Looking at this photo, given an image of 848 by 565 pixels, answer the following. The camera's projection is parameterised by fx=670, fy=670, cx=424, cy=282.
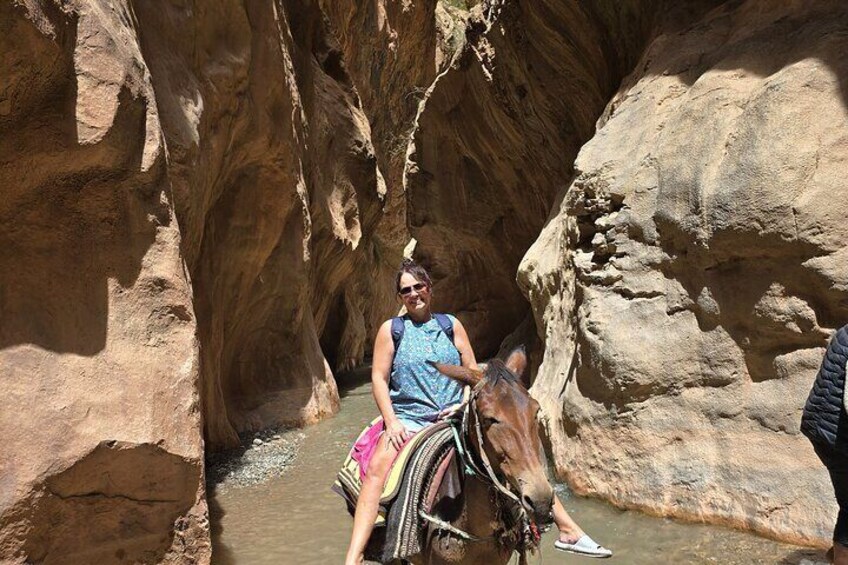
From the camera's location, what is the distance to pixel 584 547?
318cm

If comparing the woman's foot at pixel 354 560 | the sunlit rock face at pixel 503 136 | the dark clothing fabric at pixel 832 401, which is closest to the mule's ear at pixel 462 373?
the woman's foot at pixel 354 560

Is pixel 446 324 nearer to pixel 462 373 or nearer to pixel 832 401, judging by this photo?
pixel 462 373

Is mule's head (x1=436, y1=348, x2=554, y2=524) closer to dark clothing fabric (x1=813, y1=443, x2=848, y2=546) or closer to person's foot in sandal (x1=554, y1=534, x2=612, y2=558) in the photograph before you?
person's foot in sandal (x1=554, y1=534, x2=612, y2=558)

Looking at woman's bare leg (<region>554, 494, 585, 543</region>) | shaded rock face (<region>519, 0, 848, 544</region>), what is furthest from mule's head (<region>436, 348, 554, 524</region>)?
shaded rock face (<region>519, 0, 848, 544</region>)

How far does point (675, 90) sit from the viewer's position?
24.0ft

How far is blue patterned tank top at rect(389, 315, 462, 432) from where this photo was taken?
3.81 meters

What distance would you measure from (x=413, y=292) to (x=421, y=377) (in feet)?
1.61

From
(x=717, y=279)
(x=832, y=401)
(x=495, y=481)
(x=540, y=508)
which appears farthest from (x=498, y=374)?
(x=717, y=279)

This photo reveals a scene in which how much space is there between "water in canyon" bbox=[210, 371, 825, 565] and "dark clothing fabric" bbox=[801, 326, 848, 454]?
1.46m

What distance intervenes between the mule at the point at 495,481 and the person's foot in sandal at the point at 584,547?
0.19 m

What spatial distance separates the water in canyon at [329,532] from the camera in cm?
484

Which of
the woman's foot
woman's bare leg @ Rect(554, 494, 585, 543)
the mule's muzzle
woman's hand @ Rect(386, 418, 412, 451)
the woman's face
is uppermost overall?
the woman's face

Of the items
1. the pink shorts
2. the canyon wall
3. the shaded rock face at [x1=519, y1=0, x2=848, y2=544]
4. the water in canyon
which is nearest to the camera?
the pink shorts

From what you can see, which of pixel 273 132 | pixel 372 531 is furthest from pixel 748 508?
pixel 273 132
